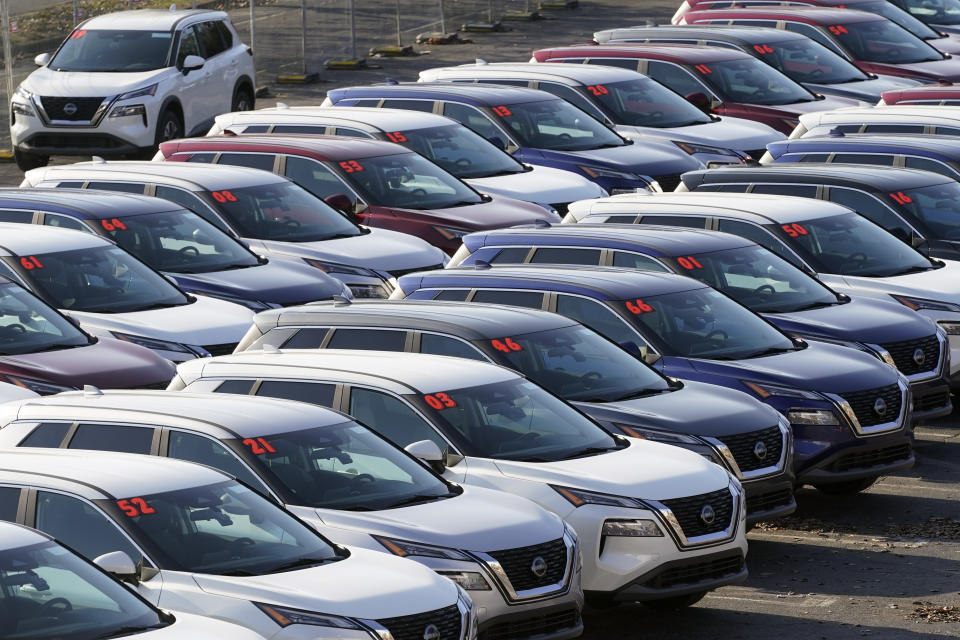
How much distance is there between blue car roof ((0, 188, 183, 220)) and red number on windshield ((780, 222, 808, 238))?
541 cm

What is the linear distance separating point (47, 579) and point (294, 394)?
3.88 m

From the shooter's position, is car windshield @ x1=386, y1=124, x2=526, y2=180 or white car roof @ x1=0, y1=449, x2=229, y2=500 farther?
car windshield @ x1=386, y1=124, x2=526, y2=180

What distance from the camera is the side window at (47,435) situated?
11297mm

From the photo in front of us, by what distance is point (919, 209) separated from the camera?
19.4 metres

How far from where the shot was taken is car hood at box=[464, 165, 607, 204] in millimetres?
21812

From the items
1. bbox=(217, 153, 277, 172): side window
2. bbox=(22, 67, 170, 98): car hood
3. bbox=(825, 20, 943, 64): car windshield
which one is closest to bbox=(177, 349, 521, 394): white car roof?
bbox=(217, 153, 277, 172): side window

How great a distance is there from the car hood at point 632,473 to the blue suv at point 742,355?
7.45ft

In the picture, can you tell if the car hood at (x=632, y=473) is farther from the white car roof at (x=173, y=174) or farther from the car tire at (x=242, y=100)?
the car tire at (x=242, y=100)

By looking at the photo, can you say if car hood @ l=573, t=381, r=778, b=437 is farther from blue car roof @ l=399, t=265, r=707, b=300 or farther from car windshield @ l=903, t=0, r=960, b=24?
car windshield @ l=903, t=0, r=960, b=24

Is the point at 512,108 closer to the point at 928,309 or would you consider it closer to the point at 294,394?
the point at 928,309

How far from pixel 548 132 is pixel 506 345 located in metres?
10.8

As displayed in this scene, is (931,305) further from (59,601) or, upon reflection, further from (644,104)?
(59,601)

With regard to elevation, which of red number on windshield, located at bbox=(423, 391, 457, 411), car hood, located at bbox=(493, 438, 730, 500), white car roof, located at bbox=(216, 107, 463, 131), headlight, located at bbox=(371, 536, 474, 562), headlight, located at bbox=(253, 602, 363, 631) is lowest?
car hood, located at bbox=(493, 438, 730, 500)

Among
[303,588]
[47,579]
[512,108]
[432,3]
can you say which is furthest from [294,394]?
[432,3]
